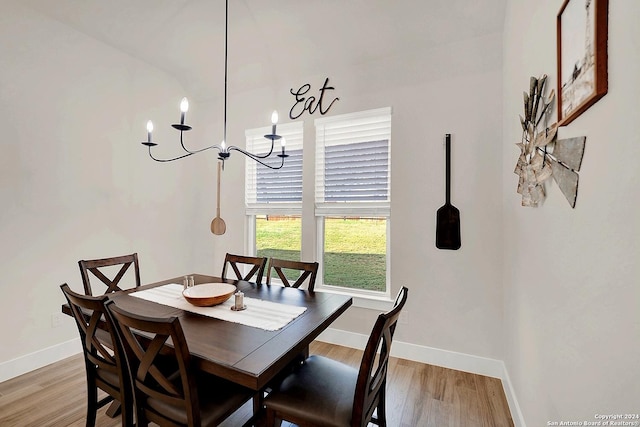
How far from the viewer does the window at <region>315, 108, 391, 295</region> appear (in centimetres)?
288

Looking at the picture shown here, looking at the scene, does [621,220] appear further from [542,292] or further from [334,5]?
[334,5]

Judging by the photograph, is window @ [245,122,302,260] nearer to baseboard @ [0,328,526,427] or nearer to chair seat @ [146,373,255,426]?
baseboard @ [0,328,526,427]

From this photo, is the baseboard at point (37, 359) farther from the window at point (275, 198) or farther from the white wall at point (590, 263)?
the white wall at point (590, 263)

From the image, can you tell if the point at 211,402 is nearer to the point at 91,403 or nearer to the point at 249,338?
the point at 249,338

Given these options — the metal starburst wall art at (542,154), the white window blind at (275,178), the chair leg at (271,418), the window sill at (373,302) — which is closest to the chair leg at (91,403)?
the chair leg at (271,418)

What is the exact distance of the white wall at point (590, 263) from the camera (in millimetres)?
698

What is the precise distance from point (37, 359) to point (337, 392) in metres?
2.71

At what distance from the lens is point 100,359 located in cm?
153

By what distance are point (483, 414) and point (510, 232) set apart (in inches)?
49.0

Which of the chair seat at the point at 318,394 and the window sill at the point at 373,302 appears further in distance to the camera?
the window sill at the point at 373,302

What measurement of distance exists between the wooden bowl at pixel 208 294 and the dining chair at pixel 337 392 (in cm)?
61

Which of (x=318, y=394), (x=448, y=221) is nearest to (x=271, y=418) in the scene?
(x=318, y=394)

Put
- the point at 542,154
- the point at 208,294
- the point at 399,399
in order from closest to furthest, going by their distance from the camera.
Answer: the point at 542,154, the point at 208,294, the point at 399,399

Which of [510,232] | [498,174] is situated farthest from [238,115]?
[510,232]
